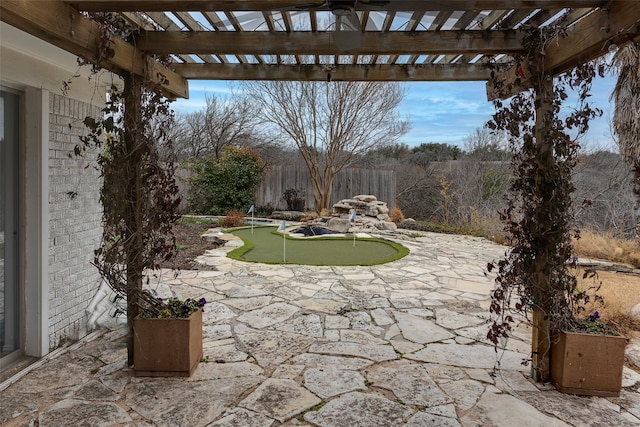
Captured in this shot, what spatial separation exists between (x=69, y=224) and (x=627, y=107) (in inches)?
255

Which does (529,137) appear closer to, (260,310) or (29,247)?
(260,310)

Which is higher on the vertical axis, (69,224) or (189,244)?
(69,224)

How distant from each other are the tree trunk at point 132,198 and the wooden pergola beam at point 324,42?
1.26ft

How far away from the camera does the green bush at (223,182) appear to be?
40.3 ft

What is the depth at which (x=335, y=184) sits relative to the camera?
13.0m

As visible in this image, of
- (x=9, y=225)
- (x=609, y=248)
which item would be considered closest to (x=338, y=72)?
(x=9, y=225)

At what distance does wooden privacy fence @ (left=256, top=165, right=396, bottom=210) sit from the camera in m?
13.0

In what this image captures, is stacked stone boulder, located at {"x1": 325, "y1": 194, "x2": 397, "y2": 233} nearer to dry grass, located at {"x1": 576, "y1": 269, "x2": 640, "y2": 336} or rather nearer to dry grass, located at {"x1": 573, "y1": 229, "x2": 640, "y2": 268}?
dry grass, located at {"x1": 573, "y1": 229, "x2": 640, "y2": 268}

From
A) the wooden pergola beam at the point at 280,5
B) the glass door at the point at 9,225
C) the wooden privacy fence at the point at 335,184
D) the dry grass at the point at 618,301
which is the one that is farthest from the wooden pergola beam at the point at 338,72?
the wooden privacy fence at the point at 335,184

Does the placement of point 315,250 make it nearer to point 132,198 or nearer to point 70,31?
point 132,198

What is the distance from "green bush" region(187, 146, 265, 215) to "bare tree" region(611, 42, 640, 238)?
924 centimetres

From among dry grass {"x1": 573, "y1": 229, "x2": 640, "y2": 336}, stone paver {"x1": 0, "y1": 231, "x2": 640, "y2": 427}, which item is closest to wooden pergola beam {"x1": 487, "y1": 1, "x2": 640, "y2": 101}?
dry grass {"x1": 573, "y1": 229, "x2": 640, "y2": 336}

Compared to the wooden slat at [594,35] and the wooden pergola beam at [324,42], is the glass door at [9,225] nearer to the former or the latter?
the wooden pergola beam at [324,42]

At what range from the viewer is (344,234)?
9164 millimetres
